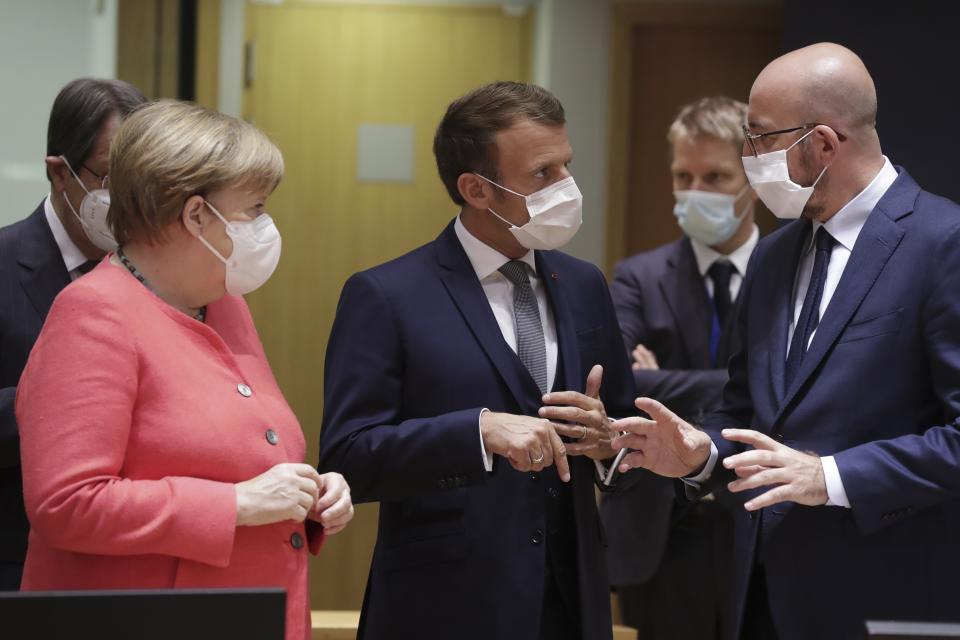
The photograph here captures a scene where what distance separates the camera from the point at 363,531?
5238mm

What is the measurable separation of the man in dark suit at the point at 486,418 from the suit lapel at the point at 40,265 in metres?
0.61

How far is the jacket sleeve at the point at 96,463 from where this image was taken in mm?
1795

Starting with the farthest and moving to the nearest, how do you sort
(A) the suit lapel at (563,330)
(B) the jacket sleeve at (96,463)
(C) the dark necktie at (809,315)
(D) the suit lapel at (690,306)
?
(D) the suit lapel at (690,306)
(A) the suit lapel at (563,330)
(C) the dark necktie at (809,315)
(B) the jacket sleeve at (96,463)

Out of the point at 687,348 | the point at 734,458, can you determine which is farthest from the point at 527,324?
the point at 687,348

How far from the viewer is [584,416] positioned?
7.77 ft

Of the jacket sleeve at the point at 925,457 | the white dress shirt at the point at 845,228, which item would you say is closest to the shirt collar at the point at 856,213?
the white dress shirt at the point at 845,228

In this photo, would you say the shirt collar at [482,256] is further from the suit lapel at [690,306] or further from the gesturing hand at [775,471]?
the suit lapel at [690,306]

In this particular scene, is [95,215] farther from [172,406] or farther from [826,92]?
[826,92]

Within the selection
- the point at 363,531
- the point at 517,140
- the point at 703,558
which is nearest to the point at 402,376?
the point at 517,140

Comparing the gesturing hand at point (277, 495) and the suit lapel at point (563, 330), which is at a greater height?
the suit lapel at point (563, 330)

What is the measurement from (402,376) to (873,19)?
2230mm

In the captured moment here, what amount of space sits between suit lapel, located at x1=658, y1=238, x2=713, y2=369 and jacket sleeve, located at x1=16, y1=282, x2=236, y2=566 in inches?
78.0

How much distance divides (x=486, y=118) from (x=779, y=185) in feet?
2.16

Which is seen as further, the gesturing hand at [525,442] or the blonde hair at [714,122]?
the blonde hair at [714,122]
